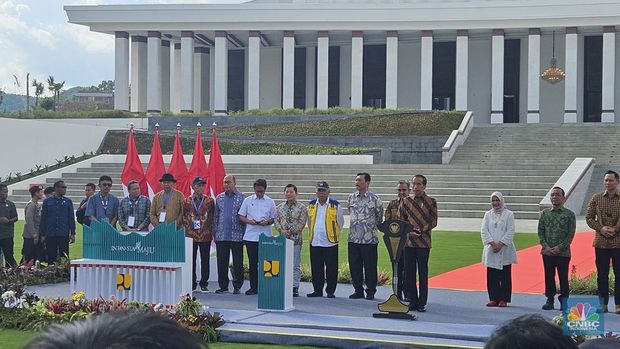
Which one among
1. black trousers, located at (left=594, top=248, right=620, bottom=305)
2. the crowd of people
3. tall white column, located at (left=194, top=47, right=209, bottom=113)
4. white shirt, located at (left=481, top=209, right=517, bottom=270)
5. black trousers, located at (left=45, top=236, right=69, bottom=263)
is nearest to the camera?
black trousers, located at (left=594, top=248, right=620, bottom=305)

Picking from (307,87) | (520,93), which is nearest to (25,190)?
(307,87)

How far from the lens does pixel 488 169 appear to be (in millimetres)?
31625

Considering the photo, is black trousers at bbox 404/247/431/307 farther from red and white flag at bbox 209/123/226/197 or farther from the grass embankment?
the grass embankment

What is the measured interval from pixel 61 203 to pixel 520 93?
141ft

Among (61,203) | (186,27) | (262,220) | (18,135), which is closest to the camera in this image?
(262,220)

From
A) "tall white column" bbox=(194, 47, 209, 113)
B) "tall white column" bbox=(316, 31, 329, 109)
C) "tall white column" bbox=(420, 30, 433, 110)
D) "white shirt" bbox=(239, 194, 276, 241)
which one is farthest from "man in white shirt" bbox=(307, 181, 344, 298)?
"tall white column" bbox=(194, 47, 209, 113)

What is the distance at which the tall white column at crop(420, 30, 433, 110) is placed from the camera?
51031mm

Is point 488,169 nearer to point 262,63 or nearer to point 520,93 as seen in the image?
point 520,93

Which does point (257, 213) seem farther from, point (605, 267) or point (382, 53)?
point (382, 53)

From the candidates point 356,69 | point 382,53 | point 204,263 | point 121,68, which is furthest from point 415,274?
point 382,53

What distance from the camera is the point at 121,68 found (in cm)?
5266

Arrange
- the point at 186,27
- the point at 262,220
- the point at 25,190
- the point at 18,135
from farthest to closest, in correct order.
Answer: the point at 186,27
the point at 18,135
the point at 25,190
the point at 262,220

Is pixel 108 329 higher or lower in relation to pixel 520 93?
lower

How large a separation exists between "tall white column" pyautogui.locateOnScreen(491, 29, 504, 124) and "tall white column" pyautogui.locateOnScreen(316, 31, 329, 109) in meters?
9.27
